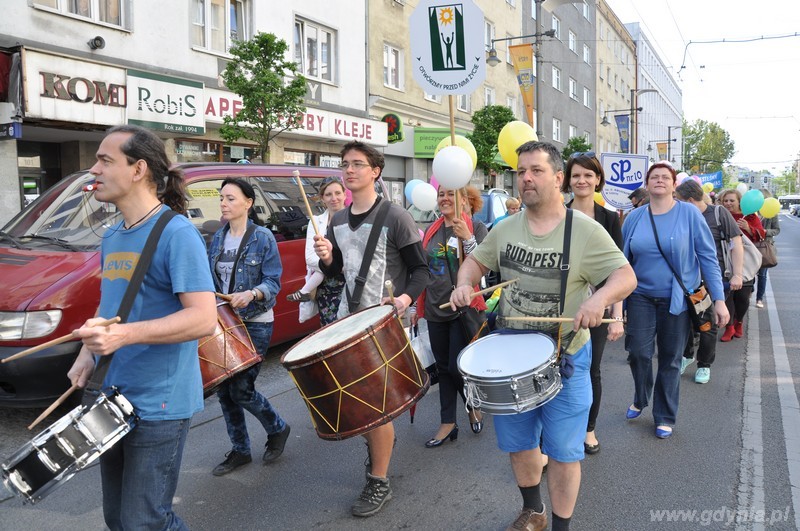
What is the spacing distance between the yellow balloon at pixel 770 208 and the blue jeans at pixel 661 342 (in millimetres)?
6804

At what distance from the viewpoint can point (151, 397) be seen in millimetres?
A: 2324

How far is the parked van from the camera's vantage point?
4539 millimetres

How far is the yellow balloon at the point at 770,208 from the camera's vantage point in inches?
409

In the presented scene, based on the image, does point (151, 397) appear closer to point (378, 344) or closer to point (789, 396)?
point (378, 344)

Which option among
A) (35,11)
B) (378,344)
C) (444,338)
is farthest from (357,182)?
(35,11)

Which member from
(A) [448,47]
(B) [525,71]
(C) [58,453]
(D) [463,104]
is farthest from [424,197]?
(D) [463,104]

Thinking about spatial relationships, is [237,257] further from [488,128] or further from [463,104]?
[463,104]

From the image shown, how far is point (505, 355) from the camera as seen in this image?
9.60ft

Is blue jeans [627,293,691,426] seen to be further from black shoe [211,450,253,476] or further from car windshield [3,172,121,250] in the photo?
car windshield [3,172,121,250]

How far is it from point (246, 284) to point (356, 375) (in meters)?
1.52

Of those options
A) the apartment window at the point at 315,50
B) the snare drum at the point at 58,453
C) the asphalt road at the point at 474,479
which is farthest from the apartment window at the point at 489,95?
the snare drum at the point at 58,453

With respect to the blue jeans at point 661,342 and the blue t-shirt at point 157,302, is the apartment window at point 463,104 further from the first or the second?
the blue t-shirt at point 157,302

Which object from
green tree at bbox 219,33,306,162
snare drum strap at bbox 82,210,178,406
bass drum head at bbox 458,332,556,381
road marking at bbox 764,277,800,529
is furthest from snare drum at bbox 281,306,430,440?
green tree at bbox 219,33,306,162

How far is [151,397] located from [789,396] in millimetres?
5563
